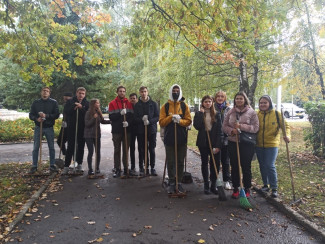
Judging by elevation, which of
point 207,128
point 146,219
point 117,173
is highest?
point 207,128

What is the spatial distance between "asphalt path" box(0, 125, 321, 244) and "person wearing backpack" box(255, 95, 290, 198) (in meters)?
0.53

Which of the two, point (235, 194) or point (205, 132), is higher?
point (205, 132)

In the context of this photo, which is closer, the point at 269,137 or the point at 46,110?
the point at 269,137

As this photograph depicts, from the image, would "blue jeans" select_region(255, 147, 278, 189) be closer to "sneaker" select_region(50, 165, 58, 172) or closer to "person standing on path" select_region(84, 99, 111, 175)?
"person standing on path" select_region(84, 99, 111, 175)

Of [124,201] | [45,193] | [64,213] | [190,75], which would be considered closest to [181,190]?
[124,201]

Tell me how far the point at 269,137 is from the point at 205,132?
1.20 m

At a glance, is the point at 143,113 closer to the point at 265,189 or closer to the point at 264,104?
the point at 264,104

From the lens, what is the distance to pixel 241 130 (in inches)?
192

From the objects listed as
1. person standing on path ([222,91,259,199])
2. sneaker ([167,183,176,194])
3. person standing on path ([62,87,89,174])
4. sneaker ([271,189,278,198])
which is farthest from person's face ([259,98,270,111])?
person standing on path ([62,87,89,174])

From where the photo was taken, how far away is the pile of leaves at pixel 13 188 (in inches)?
169

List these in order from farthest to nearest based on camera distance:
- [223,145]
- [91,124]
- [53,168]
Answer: [53,168]
[91,124]
[223,145]

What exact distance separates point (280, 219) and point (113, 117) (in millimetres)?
4122

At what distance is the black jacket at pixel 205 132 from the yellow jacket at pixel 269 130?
2.54 feet

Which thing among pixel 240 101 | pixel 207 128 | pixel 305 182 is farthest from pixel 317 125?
pixel 207 128
